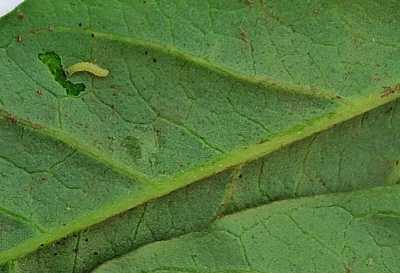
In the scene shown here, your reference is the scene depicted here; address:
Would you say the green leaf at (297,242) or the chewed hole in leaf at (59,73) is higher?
the chewed hole in leaf at (59,73)

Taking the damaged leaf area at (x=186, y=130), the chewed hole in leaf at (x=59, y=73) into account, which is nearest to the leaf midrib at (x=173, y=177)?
the damaged leaf area at (x=186, y=130)

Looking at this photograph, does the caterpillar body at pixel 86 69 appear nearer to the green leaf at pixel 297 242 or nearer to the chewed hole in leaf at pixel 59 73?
the chewed hole in leaf at pixel 59 73

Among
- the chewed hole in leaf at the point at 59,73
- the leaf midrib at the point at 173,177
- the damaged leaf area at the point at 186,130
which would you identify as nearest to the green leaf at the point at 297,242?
the damaged leaf area at the point at 186,130

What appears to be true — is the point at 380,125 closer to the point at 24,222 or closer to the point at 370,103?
the point at 370,103

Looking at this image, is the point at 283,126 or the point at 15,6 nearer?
the point at 283,126

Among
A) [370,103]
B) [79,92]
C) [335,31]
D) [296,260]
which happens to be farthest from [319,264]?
[79,92]

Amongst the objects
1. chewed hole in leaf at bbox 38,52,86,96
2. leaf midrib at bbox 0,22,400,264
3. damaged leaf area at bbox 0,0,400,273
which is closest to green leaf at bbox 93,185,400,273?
damaged leaf area at bbox 0,0,400,273

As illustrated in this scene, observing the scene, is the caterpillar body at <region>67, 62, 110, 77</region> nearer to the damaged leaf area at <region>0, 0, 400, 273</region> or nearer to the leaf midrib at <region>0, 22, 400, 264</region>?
the damaged leaf area at <region>0, 0, 400, 273</region>

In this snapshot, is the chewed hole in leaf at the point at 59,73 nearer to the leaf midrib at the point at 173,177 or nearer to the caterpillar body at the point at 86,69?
the caterpillar body at the point at 86,69
